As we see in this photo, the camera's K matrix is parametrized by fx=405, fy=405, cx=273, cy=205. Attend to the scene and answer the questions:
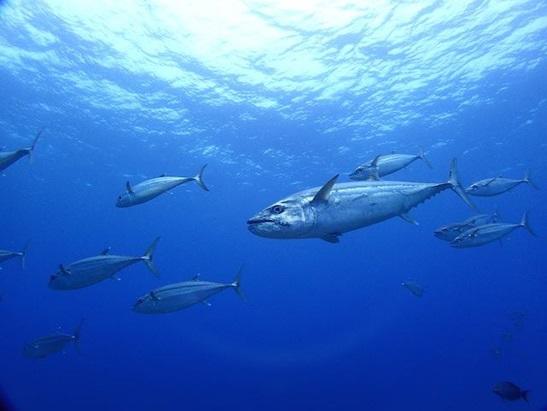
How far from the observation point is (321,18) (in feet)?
54.2

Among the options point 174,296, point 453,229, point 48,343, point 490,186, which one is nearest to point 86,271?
point 174,296

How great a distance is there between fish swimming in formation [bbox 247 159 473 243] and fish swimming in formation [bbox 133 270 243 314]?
310 centimetres

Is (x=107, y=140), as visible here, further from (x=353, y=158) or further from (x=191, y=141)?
(x=353, y=158)

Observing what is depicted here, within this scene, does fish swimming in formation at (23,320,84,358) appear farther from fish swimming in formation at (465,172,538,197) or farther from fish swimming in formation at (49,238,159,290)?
fish swimming in formation at (465,172,538,197)

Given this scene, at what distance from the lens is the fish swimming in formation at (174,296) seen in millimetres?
6684

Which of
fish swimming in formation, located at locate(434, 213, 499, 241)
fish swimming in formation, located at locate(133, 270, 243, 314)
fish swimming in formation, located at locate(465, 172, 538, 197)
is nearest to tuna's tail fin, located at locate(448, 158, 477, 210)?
fish swimming in formation, located at locate(434, 213, 499, 241)

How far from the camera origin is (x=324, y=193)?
401 centimetres

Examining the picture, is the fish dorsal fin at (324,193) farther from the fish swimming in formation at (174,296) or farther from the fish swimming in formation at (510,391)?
the fish swimming in formation at (510,391)

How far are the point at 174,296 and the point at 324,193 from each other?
3.83 meters

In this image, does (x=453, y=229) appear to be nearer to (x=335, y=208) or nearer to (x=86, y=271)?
(x=335, y=208)

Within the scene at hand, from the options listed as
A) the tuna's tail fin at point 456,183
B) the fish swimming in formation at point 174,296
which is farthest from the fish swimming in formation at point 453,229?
the fish swimming in formation at point 174,296

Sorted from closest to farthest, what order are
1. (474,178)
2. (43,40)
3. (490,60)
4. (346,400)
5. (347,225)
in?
(347,225) → (43,40) → (490,60) → (346,400) → (474,178)

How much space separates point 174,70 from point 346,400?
24.4 metres

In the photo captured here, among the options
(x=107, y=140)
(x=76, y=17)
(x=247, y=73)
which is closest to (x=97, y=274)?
(x=76, y=17)
